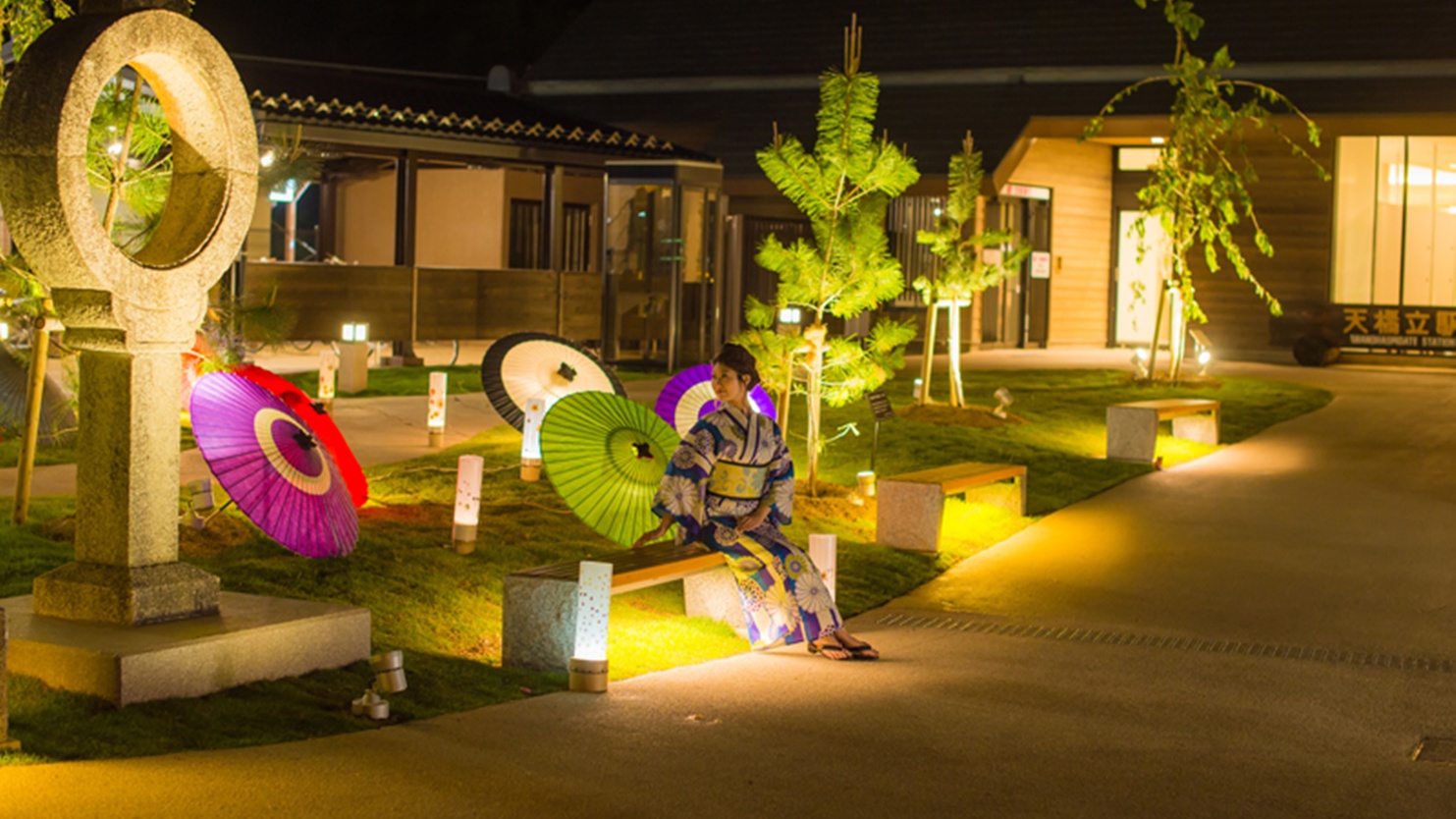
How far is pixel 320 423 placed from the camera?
30.2 feet

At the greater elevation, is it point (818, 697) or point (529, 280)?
point (529, 280)

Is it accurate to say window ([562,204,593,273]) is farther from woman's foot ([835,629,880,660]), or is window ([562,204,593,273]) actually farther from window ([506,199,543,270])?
woman's foot ([835,629,880,660])

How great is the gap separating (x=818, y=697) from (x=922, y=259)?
75.7 feet

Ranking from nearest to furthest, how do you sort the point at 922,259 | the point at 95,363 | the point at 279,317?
the point at 95,363 → the point at 279,317 → the point at 922,259

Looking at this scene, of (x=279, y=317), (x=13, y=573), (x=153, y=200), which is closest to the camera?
(x=13, y=573)

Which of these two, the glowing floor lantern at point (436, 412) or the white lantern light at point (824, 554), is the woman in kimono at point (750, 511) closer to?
the white lantern light at point (824, 554)

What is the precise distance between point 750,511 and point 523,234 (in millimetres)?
18890

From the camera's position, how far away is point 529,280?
21.6 metres

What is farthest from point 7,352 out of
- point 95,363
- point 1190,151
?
point 1190,151

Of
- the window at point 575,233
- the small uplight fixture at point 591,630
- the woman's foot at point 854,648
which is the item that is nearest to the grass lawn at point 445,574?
the small uplight fixture at point 591,630

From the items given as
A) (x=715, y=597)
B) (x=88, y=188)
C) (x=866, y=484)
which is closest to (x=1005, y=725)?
(x=715, y=597)

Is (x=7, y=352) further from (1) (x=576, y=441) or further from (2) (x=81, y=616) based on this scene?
(2) (x=81, y=616)

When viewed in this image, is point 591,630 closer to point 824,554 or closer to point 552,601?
point 552,601

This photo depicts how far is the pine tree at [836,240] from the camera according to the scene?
38.4ft
